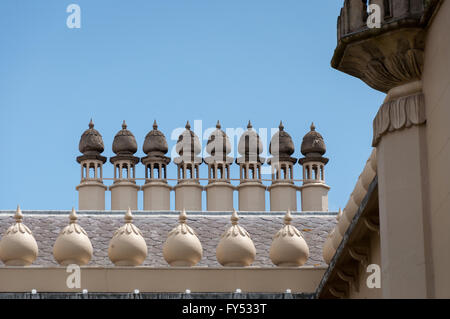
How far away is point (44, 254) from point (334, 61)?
44.1ft

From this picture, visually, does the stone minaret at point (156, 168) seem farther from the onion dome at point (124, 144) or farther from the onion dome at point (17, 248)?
the onion dome at point (17, 248)

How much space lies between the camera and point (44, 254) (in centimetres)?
2862

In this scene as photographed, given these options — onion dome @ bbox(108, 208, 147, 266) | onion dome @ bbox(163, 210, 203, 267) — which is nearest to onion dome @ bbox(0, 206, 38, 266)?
onion dome @ bbox(108, 208, 147, 266)

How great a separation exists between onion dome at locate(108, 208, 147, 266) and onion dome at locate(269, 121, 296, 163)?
29.1 meters

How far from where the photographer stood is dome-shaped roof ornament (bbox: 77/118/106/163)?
55.5 metres

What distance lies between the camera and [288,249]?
2573 centimetres

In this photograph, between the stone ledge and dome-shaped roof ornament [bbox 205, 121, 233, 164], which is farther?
dome-shaped roof ornament [bbox 205, 121, 233, 164]

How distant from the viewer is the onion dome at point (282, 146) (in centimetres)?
5509

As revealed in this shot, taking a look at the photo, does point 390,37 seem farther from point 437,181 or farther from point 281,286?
point 281,286

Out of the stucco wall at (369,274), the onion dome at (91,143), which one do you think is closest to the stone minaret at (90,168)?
the onion dome at (91,143)

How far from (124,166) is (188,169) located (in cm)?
311

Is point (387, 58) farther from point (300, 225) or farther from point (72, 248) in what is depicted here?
point (300, 225)

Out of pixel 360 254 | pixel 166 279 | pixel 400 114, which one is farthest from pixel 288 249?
pixel 400 114

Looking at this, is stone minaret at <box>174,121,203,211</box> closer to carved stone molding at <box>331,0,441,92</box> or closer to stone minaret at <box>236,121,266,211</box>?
stone minaret at <box>236,121,266,211</box>
